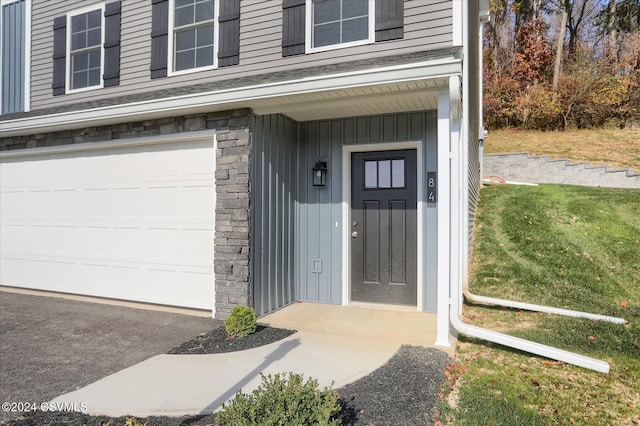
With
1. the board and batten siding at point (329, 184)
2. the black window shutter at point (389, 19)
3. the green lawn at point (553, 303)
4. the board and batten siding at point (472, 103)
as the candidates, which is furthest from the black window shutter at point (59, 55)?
the green lawn at point (553, 303)

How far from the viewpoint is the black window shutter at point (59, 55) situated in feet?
21.2

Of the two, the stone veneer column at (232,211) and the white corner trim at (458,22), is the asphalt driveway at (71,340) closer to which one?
the stone veneer column at (232,211)

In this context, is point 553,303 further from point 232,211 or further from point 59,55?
point 59,55

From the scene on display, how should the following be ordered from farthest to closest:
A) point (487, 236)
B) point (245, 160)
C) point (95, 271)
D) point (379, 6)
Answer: point (487, 236)
point (95, 271)
point (245, 160)
point (379, 6)

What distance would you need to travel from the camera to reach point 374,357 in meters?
3.53

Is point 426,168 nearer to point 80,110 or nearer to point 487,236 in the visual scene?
point 487,236

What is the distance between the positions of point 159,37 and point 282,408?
5.40 m

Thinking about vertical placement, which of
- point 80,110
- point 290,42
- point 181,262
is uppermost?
point 290,42

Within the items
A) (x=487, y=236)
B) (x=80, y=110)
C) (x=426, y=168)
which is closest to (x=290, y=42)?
(x=426, y=168)

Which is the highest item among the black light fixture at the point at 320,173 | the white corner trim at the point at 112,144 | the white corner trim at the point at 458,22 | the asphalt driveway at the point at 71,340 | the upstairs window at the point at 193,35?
the upstairs window at the point at 193,35

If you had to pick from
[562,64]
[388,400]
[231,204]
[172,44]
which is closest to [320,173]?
[231,204]

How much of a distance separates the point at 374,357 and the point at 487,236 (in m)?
4.85

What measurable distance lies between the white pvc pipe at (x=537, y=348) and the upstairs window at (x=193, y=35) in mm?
4357

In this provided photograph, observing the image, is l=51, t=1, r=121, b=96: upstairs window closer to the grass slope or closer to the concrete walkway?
the concrete walkway
